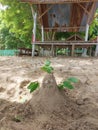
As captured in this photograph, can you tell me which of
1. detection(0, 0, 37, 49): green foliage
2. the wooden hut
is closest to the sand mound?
the wooden hut

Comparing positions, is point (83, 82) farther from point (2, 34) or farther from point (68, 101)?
point (2, 34)

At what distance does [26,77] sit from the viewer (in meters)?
4.77

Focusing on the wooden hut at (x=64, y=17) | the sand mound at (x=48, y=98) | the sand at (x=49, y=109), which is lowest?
the sand at (x=49, y=109)

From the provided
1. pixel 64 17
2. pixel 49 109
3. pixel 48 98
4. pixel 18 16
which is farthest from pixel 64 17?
pixel 49 109

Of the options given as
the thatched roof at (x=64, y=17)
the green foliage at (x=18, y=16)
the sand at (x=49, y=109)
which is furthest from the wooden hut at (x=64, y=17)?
the sand at (x=49, y=109)

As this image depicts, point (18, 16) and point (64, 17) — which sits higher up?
point (18, 16)

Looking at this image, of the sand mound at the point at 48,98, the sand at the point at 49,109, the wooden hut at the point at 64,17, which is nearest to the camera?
the sand at the point at 49,109

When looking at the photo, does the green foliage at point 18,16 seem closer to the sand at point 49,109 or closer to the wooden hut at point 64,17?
the wooden hut at point 64,17

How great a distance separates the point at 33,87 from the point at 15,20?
17073 mm

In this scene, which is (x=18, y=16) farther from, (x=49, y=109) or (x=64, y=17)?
(x=49, y=109)

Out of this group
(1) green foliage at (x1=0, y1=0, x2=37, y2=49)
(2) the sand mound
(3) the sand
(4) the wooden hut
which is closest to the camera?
(3) the sand

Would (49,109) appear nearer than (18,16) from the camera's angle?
Yes

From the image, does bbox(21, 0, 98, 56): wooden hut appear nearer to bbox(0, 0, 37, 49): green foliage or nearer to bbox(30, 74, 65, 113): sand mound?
bbox(0, 0, 37, 49): green foliage

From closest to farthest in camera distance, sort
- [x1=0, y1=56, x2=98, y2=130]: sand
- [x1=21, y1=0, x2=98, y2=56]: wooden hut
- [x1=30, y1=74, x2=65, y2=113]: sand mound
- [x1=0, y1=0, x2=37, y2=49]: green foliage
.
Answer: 1. [x1=0, y1=56, x2=98, y2=130]: sand
2. [x1=30, y1=74, x2=65, y2=113]: sand mound
3. [x1=21, y1=0, x2=98, y2=56]: wooden hut
4. [x1=0, y1=0, x2=37, y2=49]: green foliage
